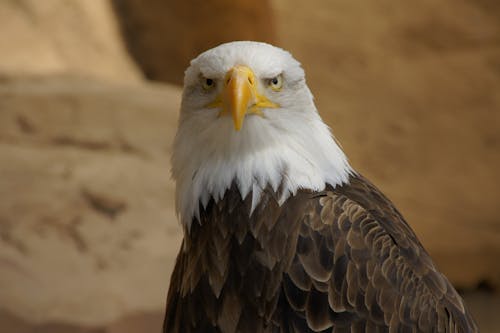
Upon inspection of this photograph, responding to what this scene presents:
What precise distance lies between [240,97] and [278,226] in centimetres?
30

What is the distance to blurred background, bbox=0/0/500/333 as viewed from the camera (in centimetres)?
375

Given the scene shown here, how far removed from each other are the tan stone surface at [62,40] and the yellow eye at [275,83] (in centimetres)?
299

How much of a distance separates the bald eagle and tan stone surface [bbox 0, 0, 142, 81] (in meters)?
2.94

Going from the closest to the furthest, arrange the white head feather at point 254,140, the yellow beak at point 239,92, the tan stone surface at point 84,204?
the yellow beak at point 239,92 < the white head feather at point 254,140 < the tan stone surface at point 84,204

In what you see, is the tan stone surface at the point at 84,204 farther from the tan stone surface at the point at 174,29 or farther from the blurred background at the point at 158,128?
the tan stone surface at the point at 174,29

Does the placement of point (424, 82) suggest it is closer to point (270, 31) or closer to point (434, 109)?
point (434, 109)

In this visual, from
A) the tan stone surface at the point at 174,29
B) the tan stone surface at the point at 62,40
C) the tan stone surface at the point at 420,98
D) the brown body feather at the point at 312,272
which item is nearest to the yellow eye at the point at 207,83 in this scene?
the brown body feather at the point at 312,272

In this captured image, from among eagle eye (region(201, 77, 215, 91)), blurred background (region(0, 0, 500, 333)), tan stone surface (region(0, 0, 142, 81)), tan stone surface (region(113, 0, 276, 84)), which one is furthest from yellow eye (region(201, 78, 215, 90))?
tan stone surface (region(113, 0, 276, 84))

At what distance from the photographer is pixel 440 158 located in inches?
203

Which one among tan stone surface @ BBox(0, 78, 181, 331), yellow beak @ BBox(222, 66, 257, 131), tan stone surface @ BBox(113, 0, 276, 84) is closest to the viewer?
yellow beak @ BBox(222, 66, 257, 131)

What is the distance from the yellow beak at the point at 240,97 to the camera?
1936 millimetres

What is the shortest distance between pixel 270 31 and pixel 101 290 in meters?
2.34

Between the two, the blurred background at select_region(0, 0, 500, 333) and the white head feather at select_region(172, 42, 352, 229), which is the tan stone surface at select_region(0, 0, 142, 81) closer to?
the blurred background at select_region(0, 0, 500, 333)

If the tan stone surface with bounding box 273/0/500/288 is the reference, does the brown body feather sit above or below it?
below
